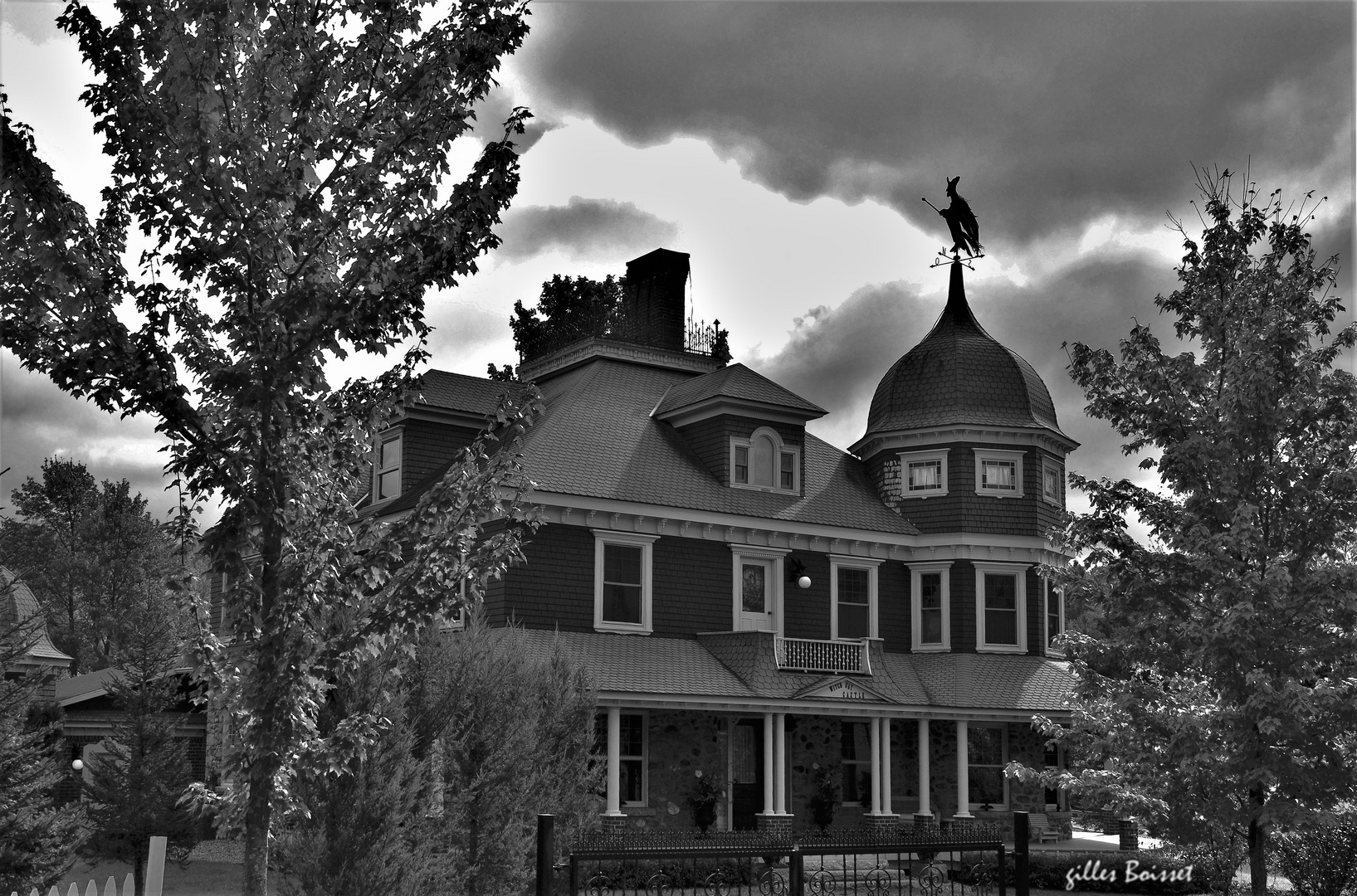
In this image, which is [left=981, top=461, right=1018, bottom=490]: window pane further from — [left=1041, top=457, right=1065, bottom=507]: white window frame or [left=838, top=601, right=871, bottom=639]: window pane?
[left=838, top=601, right=871, bottom=639]: window pane

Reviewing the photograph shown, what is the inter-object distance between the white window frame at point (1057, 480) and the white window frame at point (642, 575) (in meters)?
11.2

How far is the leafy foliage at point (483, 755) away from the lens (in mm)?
14578

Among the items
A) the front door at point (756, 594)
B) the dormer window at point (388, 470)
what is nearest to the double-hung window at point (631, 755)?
the front door at point (756, 594)

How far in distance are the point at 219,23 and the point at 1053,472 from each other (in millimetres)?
30074

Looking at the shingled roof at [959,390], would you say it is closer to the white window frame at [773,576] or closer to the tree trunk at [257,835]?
the white window frame at [773,576]

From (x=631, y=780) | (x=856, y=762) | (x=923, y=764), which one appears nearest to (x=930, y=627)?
(x=923, y=764)

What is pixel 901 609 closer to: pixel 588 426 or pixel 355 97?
pixel 588 426

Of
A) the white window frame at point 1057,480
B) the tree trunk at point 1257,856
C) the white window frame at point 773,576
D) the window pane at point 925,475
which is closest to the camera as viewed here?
the tree trunk at point 1257,856

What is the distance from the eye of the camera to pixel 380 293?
29.2 feet

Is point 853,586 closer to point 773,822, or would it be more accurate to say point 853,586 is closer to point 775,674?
point 775,674

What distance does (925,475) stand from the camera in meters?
34.7

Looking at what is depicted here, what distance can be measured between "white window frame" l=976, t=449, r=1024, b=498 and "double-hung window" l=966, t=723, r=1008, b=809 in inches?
229

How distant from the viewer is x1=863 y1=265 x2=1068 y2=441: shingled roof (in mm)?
34375

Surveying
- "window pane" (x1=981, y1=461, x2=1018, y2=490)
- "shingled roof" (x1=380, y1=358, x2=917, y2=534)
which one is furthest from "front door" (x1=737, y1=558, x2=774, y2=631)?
"window pane" (x1=981, y1=461, x2=1018, y2=490)
